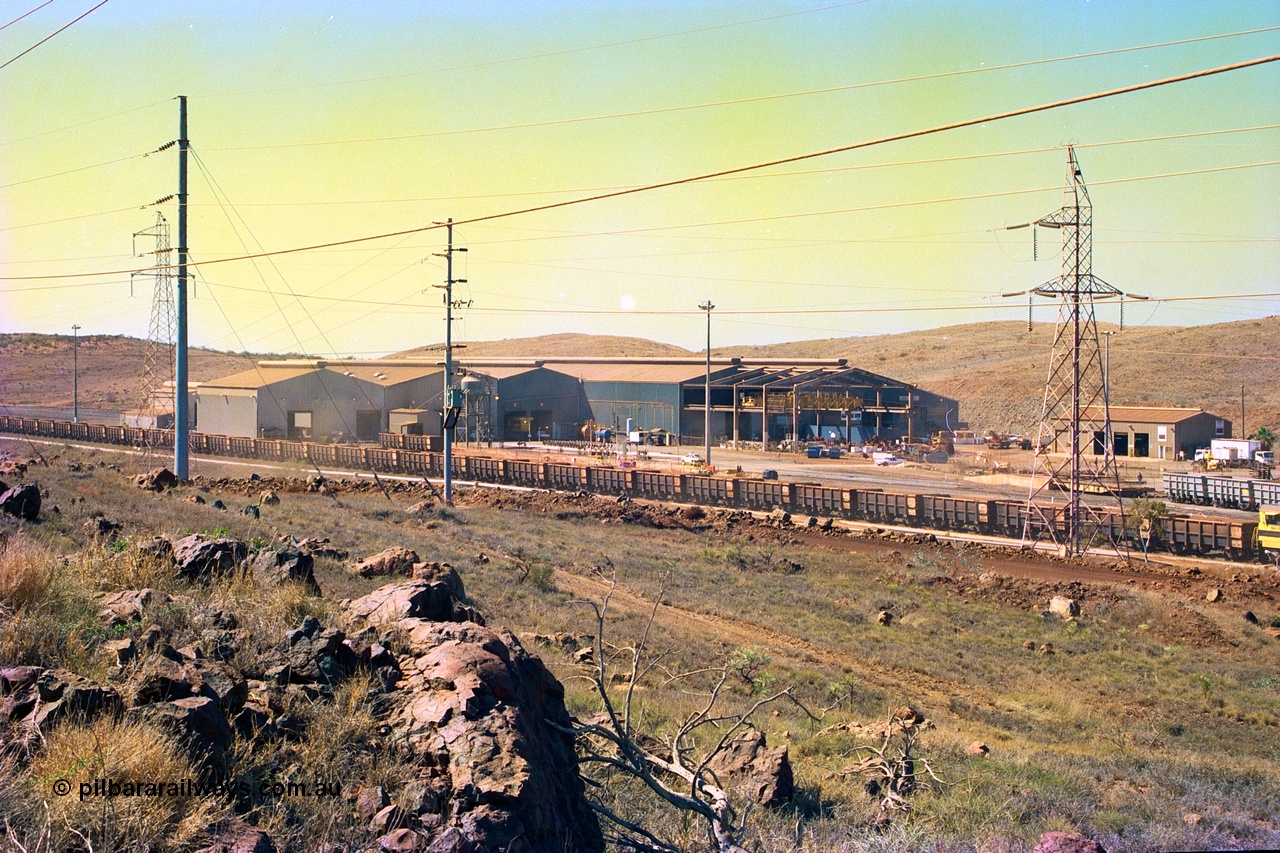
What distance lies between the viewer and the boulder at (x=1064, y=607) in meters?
21.3

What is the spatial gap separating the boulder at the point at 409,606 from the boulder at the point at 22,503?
5.26m

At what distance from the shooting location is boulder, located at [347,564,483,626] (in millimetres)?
6453

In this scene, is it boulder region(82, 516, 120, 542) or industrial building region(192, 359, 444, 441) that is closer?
boulder region(82, 516, 120, 542)

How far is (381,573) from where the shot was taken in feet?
39.8

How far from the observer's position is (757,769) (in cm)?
734

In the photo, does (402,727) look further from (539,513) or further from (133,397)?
(133,397)

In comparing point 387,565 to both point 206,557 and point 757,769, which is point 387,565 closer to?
point 206,557

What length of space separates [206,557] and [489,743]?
14.8 ft

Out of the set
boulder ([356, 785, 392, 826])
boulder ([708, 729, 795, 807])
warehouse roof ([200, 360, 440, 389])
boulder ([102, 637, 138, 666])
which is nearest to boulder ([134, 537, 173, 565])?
boulder ([102, 637, 138, 666])

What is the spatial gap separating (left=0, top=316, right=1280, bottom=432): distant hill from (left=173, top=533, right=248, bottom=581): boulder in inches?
2640

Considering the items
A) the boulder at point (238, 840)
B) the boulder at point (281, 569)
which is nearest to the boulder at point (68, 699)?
the boulder at point (238, 840)

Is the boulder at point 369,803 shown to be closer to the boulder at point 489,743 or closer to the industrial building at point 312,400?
the boulder at point 489,743

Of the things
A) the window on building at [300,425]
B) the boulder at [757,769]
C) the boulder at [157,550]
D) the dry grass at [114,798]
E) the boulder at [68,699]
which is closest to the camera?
the dry grass at [114,798]

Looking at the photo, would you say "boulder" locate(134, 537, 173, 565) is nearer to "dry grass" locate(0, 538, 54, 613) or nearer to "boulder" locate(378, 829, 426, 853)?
"dry grass" locate(0, 538, 54, 613)
